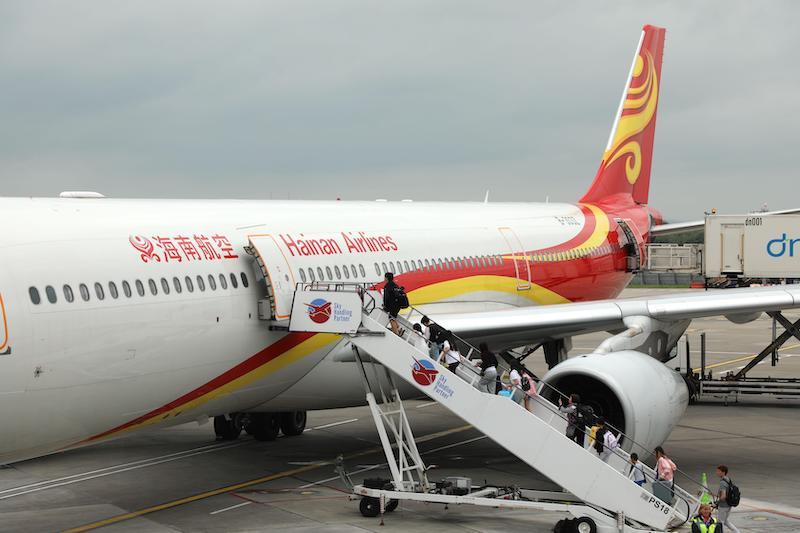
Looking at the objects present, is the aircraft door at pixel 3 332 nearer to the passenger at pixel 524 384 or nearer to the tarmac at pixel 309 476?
the tarmac at pixel 309 476

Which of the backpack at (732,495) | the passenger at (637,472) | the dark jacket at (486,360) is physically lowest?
the backpack at (732,495)

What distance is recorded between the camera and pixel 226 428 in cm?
2148

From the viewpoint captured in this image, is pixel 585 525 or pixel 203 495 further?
pixel 203 495

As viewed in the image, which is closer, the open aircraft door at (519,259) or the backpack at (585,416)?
the backpack at (585,416)

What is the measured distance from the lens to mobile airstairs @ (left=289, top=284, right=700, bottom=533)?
14328 millimetres

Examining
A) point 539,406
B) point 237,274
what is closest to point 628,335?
point 539,406

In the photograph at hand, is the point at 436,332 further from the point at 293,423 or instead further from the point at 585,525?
the point at 293,423

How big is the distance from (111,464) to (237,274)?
19.4 feet

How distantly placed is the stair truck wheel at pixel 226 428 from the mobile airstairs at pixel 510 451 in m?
6.16

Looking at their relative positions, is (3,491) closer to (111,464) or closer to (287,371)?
(111,464)

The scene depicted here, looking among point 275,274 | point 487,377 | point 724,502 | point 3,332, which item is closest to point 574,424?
point 487,377

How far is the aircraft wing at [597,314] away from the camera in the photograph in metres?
18.1

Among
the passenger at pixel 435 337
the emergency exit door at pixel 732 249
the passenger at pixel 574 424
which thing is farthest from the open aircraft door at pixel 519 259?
the passenger at pixel 574 424

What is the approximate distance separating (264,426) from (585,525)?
27.5 feet
